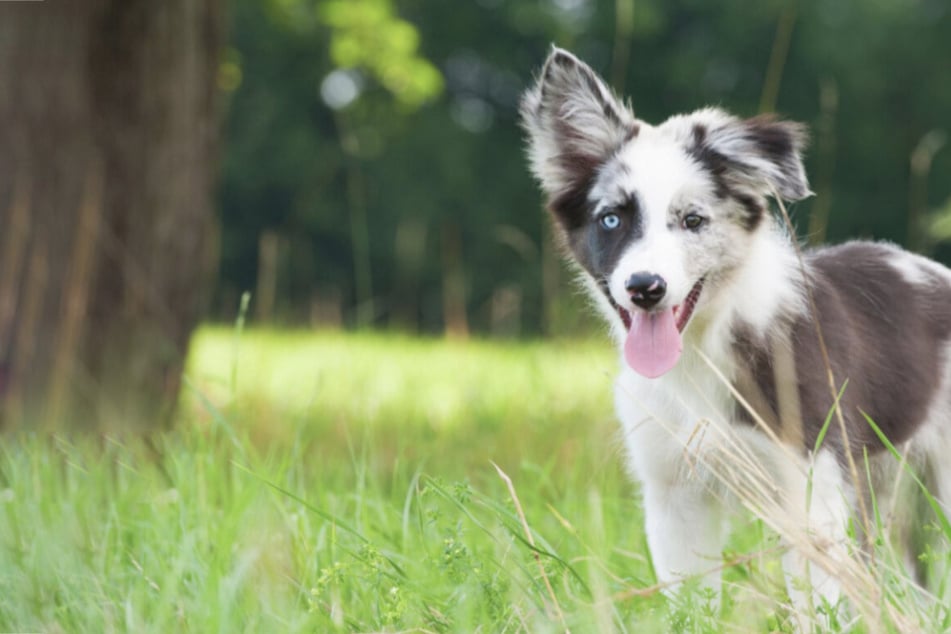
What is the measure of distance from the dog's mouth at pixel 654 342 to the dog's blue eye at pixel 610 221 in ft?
0.98

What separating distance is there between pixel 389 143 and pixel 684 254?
67.7 feet

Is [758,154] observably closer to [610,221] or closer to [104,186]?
[610,221]

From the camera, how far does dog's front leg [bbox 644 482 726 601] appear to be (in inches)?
137

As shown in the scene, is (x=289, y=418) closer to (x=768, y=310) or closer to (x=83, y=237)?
(x=83, y=237)

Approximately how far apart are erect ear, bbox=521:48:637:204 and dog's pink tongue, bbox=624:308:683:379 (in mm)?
674

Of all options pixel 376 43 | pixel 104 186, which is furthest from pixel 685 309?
pixel 376 43

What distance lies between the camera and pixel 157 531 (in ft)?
10.3

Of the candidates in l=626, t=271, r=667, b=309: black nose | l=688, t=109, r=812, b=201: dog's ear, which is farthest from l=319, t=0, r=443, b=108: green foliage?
l=626, t=271, r=667, b=309: black nose

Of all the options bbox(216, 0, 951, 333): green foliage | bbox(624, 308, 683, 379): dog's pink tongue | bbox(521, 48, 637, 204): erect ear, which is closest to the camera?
bbox(624, 308, 683, 379): dog's pink tongue

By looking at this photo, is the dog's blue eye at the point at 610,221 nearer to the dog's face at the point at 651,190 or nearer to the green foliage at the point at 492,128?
the dog's face at the point at 651,190

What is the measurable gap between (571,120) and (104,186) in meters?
3.31

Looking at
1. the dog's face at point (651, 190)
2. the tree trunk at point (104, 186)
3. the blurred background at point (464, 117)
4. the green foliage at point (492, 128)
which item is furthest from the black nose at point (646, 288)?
the green foliage at point (492, 128)

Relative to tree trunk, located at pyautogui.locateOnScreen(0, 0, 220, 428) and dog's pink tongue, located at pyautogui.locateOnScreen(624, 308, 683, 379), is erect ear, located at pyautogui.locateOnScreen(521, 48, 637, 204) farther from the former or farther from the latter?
tree trunk, located at pyautogui.locateOnScreen(0, 0, 220, 428)

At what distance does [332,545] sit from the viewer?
303 cm
